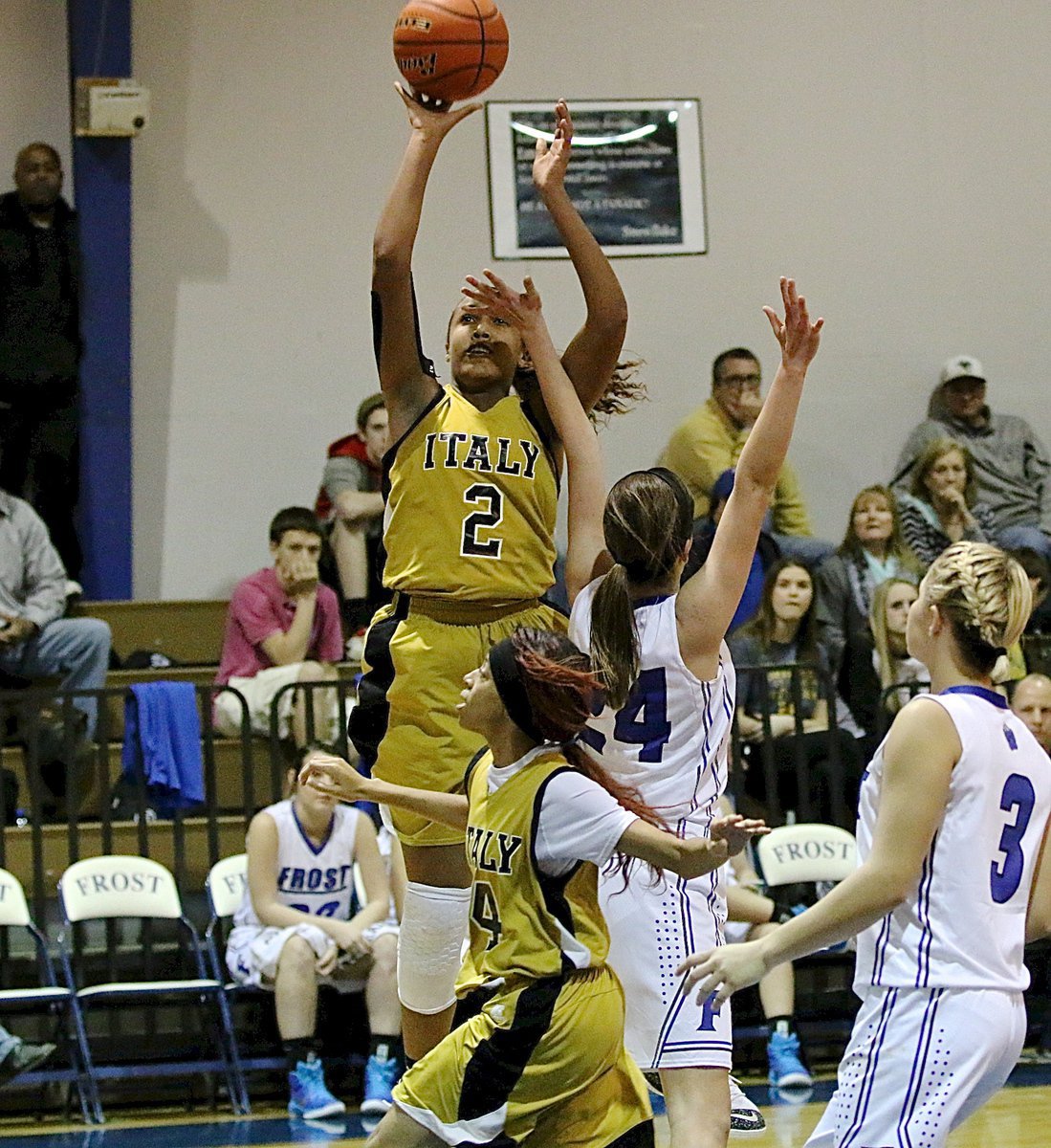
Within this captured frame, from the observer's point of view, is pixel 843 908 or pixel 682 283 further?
pixel 682 283

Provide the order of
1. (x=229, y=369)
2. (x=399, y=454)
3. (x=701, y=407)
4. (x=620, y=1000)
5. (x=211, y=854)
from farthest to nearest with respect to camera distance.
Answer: (x=229, y=369), (x=701, y=407), (x=211, y=854), (x=399, y=454), (x=620, y=1000)

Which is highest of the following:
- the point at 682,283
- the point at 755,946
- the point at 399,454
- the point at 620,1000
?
the point at 682,283

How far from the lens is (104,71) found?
32.1 feet

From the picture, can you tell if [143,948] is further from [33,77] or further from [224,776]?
[33,77]

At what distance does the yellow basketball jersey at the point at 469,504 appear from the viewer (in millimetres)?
4012

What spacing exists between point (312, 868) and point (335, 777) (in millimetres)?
3394

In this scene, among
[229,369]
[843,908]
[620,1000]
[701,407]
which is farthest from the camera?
[229,369]

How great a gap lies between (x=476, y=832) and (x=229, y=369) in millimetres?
7272

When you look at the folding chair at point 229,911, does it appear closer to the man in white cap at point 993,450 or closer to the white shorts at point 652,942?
the white shorts at point 652,942

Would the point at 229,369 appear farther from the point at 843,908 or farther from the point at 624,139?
the point at 843,908

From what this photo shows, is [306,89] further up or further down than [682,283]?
further up

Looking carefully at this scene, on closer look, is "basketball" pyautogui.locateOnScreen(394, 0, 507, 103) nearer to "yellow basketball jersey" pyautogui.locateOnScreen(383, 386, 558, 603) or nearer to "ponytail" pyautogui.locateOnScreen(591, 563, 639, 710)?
"yellow basketball jersey" pyautogui.locateOnScreen(383, 386, 558, 603)

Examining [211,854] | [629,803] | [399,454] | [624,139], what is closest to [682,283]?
[624,139]

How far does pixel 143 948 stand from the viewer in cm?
705
